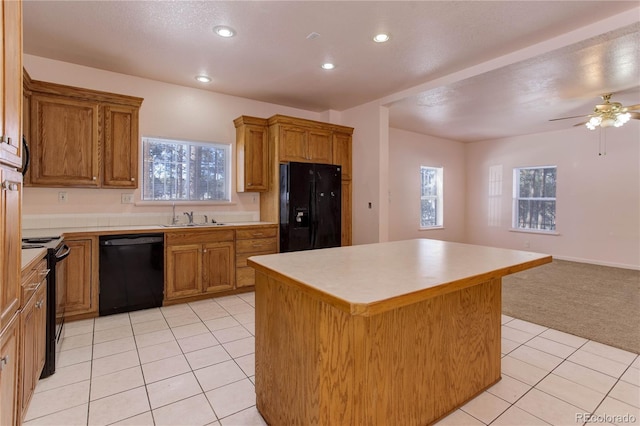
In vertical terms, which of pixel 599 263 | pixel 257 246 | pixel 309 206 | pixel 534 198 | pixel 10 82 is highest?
pixel 10 82

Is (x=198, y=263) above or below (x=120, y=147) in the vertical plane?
below

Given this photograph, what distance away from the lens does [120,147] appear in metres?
3.61

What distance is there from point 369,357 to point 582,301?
149 inches

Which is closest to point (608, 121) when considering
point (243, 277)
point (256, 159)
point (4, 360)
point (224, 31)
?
point (256, 159)

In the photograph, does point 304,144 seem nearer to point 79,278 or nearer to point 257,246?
point 257,246

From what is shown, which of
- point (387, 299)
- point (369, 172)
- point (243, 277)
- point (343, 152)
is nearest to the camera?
point (387, 299)

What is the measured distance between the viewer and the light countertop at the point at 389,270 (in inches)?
47.4

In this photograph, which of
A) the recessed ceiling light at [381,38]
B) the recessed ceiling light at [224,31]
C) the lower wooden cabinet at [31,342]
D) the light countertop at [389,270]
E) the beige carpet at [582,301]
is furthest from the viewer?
the beige carpet at [582,301]

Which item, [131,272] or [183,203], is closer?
[131,272]

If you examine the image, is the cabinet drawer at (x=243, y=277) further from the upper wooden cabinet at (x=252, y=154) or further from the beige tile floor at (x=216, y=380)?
the upper wooden cabinet at (x=252, y=154)

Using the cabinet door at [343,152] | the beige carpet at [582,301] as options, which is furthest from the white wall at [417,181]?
the beige carpet at [582,301]

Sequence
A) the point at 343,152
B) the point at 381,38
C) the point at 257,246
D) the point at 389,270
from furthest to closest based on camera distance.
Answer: the point at 343,152 → the point at 257,246 → the point at 381,38 → the point at 389,270

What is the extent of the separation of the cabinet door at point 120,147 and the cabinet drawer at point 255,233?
1.30 meters

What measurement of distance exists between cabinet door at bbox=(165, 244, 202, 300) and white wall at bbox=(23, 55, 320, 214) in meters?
0.77
